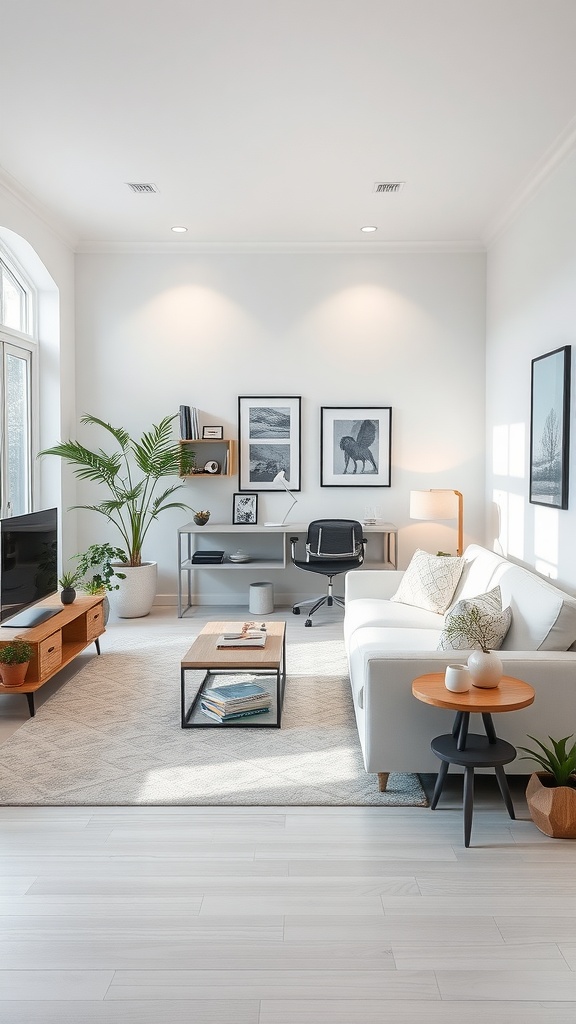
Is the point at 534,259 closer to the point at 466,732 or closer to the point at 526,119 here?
the point at 526,119

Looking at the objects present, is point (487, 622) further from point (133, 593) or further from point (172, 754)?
point (133, 593)

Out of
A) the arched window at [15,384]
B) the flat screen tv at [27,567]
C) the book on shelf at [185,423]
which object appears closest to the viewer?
the flat screen tv at [27,567]

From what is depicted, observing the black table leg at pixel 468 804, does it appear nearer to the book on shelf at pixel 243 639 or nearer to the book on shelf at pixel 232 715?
the book on shelf at pixel 232 715

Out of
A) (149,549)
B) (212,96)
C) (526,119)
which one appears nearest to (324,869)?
(212,96)

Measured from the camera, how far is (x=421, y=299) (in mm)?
6566

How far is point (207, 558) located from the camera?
6.35 meters

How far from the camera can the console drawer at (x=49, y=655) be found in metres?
3.97

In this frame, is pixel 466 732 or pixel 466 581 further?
pixel 466 581

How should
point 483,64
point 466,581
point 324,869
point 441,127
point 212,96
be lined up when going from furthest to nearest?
point 466,581, point 441,127, point 212,96, point 483,64, point 324,869

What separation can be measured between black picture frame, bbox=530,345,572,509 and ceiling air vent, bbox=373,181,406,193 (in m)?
1.50

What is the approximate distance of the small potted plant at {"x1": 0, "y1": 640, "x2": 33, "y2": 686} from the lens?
382cm

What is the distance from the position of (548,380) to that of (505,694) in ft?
8.25

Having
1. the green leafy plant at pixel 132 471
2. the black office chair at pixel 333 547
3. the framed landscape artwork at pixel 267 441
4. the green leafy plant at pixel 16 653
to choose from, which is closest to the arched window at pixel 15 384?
the green leafy plant at pixel 132 471

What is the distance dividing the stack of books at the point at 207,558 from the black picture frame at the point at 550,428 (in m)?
2.65
